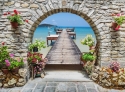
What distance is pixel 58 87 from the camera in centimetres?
447

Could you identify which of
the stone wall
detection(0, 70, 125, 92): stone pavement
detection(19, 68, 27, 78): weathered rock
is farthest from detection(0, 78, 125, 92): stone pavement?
the stone wall

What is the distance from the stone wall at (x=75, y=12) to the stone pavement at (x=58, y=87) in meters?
0.88

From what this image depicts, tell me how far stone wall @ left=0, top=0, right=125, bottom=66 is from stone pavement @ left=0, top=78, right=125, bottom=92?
0.88 metres

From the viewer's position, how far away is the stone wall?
4676mm

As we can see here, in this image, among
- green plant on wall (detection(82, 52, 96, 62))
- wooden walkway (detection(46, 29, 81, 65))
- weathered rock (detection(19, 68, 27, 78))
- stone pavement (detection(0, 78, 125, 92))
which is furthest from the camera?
wooden walkway (detection(46, 29, 81, 65))

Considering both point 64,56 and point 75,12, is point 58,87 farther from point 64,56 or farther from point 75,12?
point 64,56

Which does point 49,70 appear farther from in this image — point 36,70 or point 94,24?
point 94,24

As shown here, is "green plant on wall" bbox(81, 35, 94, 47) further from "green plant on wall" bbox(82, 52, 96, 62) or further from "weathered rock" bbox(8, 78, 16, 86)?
"weathered rock" bbox(8, 78, 16, 86)

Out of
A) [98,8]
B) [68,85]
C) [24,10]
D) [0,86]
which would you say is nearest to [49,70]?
[68,85]

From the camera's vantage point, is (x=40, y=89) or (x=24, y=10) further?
(x=24, y=10)

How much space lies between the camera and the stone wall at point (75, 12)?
4676 mm

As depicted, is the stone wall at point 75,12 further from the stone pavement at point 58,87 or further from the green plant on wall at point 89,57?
the stone pavement at point 58,87

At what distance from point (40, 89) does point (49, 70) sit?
1.87 m

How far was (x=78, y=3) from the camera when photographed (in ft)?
15.4
